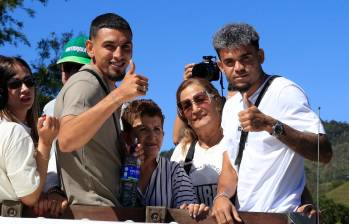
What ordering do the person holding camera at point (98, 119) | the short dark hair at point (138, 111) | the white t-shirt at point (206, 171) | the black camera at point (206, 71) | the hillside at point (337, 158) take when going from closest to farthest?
the person holding camera at point (98, 119)
the short dark hair at point (138, 111)
the white t-shirt at point (206, 171)
the black camera at point (206, 71)
the hillside at point (337, 158)

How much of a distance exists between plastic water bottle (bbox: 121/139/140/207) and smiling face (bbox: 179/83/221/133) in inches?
31.3

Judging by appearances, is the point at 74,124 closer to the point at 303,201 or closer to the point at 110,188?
the point at 110,188

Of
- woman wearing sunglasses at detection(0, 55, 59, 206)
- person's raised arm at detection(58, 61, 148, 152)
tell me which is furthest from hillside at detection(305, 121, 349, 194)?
woman wearing sunglasses at detection(0, 55, 59, 206)

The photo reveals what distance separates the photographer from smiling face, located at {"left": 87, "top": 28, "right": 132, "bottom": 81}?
13.3ft

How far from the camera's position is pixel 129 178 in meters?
3.89

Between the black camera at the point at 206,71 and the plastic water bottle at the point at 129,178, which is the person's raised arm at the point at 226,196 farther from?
the black camera at the point at 206,71

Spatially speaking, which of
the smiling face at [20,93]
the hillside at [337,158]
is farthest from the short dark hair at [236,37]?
the hillside at [337,158]

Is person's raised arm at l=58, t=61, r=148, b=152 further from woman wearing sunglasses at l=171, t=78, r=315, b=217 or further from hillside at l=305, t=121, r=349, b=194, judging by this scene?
hillside at l=305, t=121, r=349, b=194

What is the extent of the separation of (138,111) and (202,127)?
541 mm

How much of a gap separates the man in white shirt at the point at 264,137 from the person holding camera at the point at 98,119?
56cm

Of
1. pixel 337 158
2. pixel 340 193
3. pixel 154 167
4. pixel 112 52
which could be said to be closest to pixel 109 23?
pixel 112 52

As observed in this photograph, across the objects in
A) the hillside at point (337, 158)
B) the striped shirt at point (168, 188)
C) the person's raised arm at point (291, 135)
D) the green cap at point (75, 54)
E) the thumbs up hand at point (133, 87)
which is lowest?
the striped shirt at point (168, 188)

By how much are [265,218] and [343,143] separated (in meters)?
148

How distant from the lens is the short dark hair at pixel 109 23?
4.15 meters
